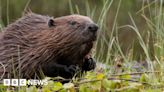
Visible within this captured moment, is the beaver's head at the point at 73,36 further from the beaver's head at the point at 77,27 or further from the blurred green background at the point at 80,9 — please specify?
the blurred green background at the point at 80,9

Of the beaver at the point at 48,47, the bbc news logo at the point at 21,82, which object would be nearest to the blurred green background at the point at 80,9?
the beaver at the point at 48,47

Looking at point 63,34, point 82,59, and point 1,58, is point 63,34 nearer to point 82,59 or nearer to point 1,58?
point 82,59

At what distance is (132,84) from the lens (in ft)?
11.8

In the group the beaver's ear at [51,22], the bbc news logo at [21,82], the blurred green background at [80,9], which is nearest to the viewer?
the bbc news logo at [21,82]

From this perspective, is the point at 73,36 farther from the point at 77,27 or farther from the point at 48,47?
the point at 48,47

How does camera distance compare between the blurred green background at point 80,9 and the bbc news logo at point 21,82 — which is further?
the blurred green background at point 80,9

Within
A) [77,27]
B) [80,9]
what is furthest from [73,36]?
[80,9]

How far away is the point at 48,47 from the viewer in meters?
4.47

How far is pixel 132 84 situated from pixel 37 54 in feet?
3.59

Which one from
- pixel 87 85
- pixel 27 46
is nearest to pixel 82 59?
pixel 27 46

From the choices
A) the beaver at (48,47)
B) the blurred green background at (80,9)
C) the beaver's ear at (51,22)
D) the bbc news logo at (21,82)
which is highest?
the blurred green background at (80,9)

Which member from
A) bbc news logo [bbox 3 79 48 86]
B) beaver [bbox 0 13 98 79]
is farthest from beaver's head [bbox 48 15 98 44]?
bbc news logo [bbox 3 79 48 86]

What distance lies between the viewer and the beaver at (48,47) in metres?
4.38

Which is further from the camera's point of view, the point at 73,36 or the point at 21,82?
the point at 73,36
